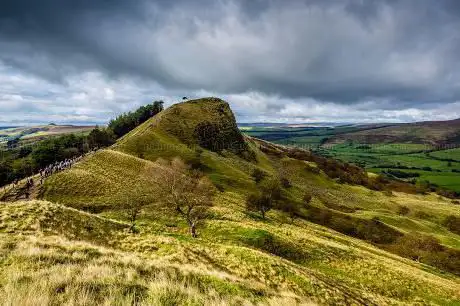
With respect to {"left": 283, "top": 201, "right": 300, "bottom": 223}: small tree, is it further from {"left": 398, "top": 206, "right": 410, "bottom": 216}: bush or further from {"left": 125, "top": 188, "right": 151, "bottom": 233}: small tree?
{"left": 398, "top": 206, "right": 410, "bottom": 216}: bush

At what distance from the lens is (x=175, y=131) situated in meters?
147

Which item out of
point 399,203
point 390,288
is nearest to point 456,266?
point 390,288

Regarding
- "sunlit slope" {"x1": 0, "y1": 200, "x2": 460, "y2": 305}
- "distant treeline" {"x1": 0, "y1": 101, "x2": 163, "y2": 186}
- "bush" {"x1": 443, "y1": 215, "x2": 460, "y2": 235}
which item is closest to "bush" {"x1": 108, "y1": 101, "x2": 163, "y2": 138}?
"distant treeline" {"x1": 0, "y1": 101, "x2": 163, "y2": 186}

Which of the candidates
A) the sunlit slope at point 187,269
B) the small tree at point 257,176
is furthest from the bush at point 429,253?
the small tree at point 257,176

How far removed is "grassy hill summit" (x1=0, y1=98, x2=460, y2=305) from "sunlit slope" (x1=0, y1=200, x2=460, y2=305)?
12cm

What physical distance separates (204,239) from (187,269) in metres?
27.7

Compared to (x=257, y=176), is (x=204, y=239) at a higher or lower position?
higher

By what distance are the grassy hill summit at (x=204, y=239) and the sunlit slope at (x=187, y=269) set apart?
0.38 ft

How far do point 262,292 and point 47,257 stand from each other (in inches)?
398

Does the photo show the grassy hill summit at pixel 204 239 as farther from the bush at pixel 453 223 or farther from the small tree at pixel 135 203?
the bush at pixel 453 223

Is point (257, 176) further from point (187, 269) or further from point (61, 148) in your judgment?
point (187, 269)

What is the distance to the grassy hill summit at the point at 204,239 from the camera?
13.0 m

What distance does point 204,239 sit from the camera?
45594mm

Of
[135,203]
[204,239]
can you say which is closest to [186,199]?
[204,239]
